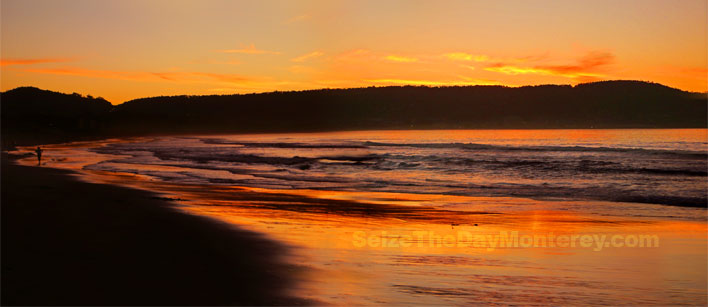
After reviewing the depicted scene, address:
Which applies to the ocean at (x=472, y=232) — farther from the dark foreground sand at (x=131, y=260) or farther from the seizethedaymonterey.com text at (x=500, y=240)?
→ the dark foreground sand at (x=131, y=260)

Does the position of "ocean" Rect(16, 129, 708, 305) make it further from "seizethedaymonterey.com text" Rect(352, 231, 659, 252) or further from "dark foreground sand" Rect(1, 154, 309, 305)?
"dark foreground sand" Rect(1, 154, 309, 305)

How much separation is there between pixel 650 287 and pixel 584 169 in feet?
78.9

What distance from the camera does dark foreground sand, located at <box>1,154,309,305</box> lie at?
633 cm

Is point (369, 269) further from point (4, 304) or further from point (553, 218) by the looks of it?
point (553, 218)

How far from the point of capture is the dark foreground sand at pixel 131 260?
633 centimetres

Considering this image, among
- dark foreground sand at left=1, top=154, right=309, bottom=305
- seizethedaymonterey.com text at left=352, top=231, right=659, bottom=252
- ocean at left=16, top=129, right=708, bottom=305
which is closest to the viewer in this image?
dark foreground sand at left=1, top=154, right=309, bottom=305

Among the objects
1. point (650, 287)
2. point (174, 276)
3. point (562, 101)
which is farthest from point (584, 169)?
point (562, 101)

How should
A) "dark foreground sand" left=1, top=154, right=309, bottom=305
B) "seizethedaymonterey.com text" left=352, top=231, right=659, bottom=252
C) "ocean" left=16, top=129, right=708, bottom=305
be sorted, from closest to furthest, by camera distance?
"dark foreground sand" left=1, top=154, right=309, bottom=305
"ocean" left=16, top=129, right=708, bottom=305
"seizethedaymonterey.com text" left=352, top=231, right=659, bottom=252

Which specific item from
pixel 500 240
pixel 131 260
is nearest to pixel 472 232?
pixel 500 240

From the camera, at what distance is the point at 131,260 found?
7789mm

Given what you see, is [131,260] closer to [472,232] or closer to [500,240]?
[500,240]

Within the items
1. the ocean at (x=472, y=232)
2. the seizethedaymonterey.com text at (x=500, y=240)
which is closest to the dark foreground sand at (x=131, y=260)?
the ocean at (x=472, y=232)

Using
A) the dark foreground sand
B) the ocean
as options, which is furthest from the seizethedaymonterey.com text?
the dark foreground sand

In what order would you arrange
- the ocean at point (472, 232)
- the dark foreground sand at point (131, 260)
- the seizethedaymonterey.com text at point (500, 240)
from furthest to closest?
the seizethedaymonterey.com text at point (500, 240) → the ocean at point (472, 232) → the dark foreground sand at point (131, 260)
